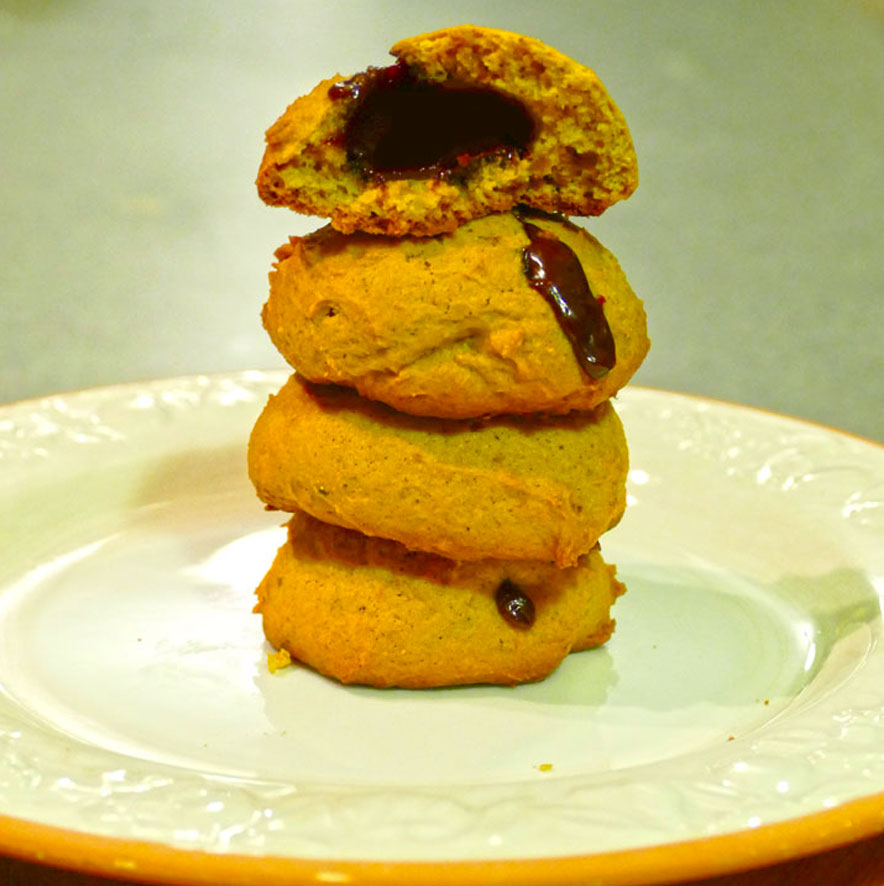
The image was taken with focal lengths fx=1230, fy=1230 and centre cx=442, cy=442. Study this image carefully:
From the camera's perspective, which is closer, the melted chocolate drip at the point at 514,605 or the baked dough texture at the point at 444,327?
the baked dough texture at the point at 444,327

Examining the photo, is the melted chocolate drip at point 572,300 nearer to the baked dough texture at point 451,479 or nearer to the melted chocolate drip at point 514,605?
the baked dough texture at point 451,479

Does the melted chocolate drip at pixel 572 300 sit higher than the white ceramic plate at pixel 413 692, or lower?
higher

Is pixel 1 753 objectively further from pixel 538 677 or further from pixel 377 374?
pixel 538 677

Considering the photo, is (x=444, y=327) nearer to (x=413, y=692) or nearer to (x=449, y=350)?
(x=449, y=350)

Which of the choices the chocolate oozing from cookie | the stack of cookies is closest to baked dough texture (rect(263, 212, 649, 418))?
the stack of cookies

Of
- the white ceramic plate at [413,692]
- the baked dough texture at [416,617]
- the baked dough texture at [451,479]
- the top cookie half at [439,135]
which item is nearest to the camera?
the white ceramic plate at [413,692]

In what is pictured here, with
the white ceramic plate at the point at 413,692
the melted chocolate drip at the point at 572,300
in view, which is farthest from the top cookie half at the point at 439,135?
the white ceramic plate at the point at 413,692

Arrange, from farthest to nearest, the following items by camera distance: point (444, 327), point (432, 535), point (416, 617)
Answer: point (416, 617)
point (432, 535)
point (444, 327)

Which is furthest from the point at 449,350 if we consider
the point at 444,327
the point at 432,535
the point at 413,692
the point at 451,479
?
the point at 413,692
